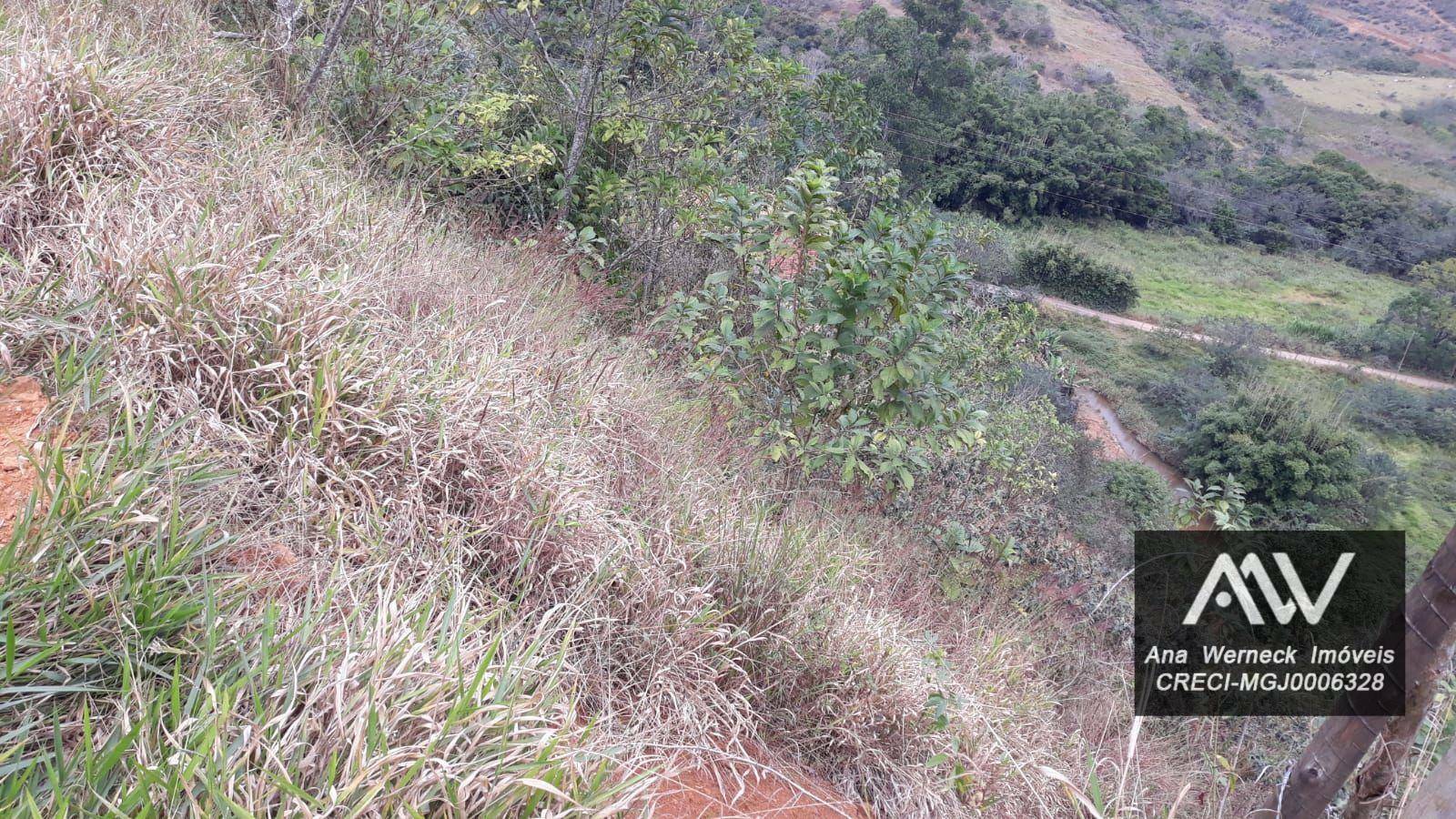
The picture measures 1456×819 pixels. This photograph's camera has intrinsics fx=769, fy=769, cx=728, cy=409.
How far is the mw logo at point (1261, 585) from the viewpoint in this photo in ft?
15.8

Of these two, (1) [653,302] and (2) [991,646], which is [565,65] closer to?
(1) [653,302]

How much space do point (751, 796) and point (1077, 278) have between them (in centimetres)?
2414

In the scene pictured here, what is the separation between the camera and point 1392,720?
9.11 ft

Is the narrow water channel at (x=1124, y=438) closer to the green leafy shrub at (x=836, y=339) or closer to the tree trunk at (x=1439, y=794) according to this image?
the green leafy shrub at (x=836, y=339)

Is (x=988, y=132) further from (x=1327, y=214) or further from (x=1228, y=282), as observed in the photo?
(x=1327, y=214)

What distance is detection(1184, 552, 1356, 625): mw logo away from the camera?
482 centimetres

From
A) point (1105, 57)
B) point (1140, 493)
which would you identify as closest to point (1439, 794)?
point (1140, 493)

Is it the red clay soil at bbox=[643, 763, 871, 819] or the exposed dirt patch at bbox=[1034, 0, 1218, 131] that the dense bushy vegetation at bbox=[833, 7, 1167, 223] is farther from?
the red clay soil at bbox=[643, 763, 871, 819]

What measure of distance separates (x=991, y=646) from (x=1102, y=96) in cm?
3652

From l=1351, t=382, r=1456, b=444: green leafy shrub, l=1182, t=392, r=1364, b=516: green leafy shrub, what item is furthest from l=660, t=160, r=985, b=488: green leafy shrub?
l=1351, t=382, r=1456, b=444: green leafy shrub

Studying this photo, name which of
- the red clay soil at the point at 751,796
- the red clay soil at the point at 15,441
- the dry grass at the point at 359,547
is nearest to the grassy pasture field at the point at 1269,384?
the dry grass at the point at 359,547

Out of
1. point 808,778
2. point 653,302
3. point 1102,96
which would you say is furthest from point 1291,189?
point 808,778

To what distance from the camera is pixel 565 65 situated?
6.72m

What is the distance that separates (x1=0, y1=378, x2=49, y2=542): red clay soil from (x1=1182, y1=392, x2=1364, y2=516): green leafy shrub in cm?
1299
